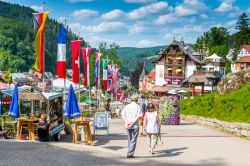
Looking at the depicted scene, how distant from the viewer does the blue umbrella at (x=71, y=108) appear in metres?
14.2

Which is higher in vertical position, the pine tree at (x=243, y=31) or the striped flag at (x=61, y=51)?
the pine tree at (x=243, y=31)

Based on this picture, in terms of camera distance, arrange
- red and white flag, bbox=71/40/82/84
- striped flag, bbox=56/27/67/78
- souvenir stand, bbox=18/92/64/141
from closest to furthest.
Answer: souvenir stand, bbox=18/92/64/141
striped flag, bbox=56/27/67/78
red and white flag, bbox=71/40/82/84

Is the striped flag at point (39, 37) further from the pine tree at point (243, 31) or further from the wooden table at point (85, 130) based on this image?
the pine tree at point (243, 31)

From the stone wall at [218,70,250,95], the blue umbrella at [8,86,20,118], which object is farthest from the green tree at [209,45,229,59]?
the blue umbrella at [8,86,20,118]

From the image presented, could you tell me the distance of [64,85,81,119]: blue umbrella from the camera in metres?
14.2

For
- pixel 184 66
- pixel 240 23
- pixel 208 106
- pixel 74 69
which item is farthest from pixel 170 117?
pixel 240 23

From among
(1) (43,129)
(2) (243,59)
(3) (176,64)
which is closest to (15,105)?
(1) (43,129)

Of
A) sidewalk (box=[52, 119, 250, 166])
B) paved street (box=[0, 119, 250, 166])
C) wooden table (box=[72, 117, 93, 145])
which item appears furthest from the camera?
wooden table (box=[72, 117, 93, 145])

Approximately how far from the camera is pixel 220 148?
14.4m

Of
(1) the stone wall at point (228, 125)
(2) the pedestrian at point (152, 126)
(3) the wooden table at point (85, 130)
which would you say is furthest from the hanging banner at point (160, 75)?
(2) the pedestrian at point (152, 126)

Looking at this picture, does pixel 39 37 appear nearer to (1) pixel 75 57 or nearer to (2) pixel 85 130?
(2) pixel 85 130

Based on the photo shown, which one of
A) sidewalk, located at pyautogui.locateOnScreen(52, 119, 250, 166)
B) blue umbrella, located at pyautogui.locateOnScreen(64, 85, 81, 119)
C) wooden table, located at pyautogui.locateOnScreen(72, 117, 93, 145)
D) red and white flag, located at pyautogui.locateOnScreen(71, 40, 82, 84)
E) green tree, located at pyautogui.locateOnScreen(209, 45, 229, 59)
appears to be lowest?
sidewalk, located at pyautogui.locateOnScreen(52, 119, 250, 166)

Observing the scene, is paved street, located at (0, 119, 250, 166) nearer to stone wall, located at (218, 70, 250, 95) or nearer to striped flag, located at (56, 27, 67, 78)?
striped flag, located at (56, 27, 67, 78)

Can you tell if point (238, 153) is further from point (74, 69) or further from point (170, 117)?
point (170, 117)
